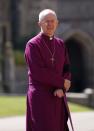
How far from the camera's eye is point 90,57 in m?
31.2

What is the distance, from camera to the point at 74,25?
30.9 meters

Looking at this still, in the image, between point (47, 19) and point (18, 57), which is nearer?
point (47, 19)

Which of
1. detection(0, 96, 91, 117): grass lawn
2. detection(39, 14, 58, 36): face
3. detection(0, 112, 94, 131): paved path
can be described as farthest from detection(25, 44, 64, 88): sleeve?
detection(0, 96, 91, 117): grass lawn

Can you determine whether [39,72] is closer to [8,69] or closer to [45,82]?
[45,82]

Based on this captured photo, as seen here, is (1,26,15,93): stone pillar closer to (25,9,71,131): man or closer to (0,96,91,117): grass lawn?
(0,96,91,117): grass lawn

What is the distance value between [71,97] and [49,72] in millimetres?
13652

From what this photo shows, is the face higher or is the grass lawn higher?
the face

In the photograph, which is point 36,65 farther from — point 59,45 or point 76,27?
point 76,27

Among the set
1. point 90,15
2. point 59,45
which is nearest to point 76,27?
point 90,15

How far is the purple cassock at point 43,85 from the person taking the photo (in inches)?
332

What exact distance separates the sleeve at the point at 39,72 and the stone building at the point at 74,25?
21470mm

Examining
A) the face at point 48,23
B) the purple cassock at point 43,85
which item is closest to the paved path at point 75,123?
the purple cassock at point 43,85

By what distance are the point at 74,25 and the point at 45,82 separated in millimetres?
22564

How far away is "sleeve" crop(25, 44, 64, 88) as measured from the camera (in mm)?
8430
